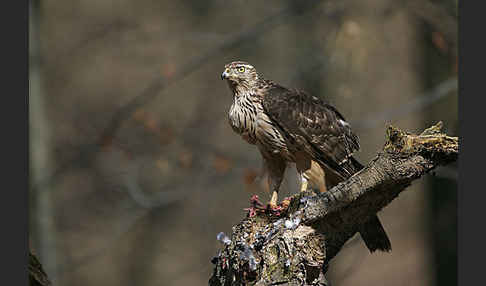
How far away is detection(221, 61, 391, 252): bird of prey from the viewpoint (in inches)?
177

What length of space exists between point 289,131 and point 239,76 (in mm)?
624

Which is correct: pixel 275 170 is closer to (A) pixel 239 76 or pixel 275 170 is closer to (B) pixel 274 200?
(B) pixel 274 200

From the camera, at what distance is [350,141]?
15.5 ft

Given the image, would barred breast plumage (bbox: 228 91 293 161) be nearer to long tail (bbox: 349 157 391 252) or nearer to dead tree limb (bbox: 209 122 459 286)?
long tail (bbox: 349 157 391 252)

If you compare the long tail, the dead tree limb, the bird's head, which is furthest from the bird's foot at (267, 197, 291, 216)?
the bird's head

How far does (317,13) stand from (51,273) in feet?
17.2

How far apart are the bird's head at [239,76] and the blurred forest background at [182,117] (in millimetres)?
3682

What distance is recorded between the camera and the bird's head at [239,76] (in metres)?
4.71

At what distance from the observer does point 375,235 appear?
4055mm

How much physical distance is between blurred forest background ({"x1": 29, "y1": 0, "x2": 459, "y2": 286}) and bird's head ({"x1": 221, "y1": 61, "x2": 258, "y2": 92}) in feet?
12.1

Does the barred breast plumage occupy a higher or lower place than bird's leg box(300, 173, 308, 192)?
higher

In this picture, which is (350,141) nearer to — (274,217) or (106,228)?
(274,217)

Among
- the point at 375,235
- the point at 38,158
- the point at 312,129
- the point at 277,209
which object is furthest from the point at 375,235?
the point at 38,158

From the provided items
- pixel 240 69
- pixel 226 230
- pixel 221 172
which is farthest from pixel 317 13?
pixel 240 69
